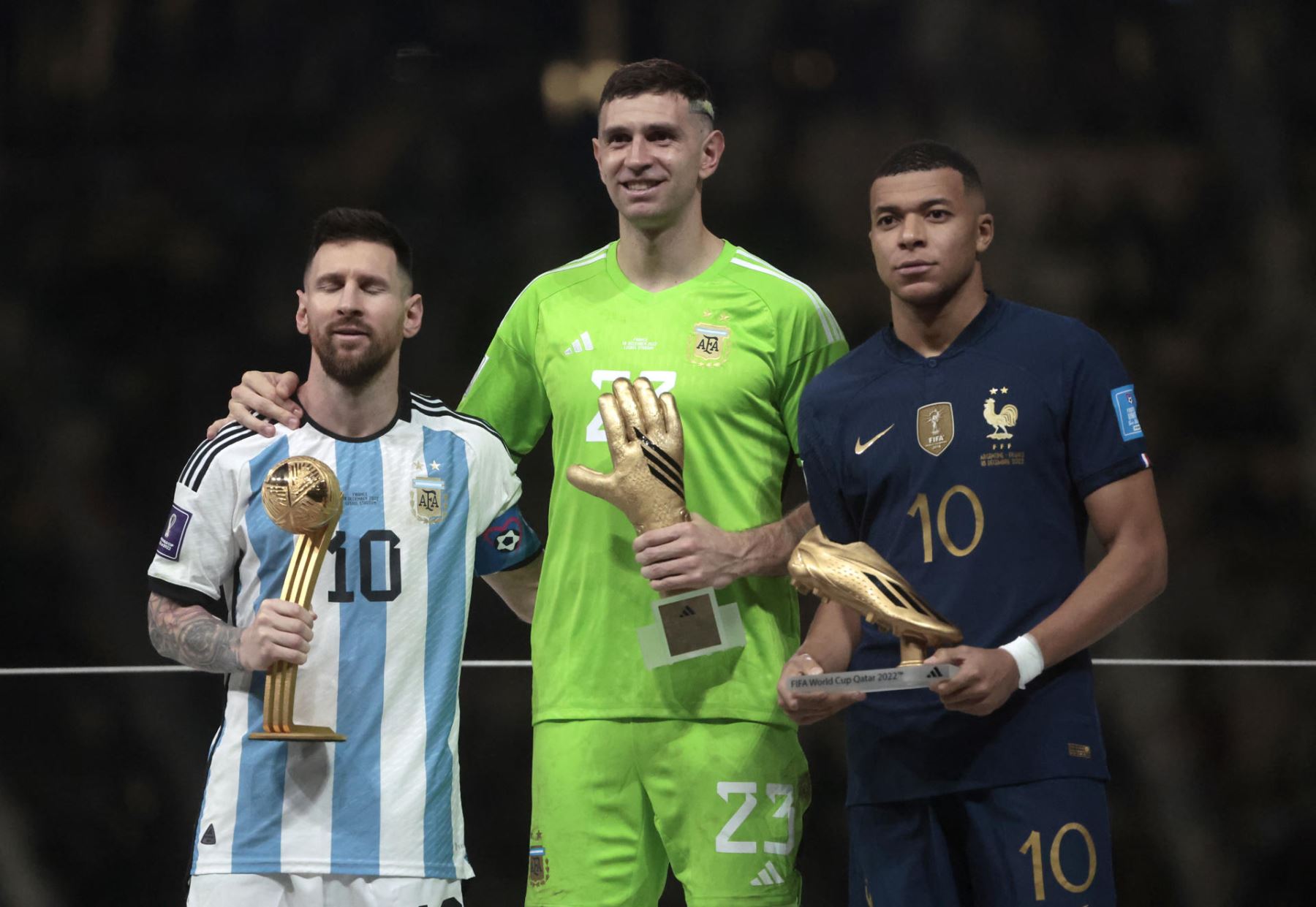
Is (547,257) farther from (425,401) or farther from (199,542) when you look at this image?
(199,542)

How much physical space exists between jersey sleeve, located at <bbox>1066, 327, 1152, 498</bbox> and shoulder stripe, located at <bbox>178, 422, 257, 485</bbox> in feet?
4.29

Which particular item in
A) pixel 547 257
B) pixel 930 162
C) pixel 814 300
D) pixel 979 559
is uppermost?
pixel 547 257

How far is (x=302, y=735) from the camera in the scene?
7.19ft

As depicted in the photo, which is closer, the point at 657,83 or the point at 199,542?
the point at 199,542

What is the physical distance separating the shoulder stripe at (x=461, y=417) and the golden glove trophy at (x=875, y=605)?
69 cm

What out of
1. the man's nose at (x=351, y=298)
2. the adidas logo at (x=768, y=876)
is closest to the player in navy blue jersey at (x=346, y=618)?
the man's nose at (x=351, y=298)

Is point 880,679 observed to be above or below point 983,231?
below

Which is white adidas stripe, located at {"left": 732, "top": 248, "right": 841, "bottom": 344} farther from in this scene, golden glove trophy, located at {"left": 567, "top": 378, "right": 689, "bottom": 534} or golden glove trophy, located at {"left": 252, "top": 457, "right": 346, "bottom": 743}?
golden glove trophy, located at {"left": 252, "top": 457, "right": 346, "bottom": 743}

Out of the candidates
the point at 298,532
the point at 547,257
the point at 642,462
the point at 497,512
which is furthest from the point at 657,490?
the point at 547,257

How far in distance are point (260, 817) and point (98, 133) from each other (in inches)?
81.0

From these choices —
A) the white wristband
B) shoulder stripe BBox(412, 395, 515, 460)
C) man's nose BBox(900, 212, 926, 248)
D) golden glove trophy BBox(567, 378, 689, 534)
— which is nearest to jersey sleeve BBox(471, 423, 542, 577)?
shoulder stripe BBox(412, 395, 515, 460)

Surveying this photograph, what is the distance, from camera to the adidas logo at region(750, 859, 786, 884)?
2.46 metres

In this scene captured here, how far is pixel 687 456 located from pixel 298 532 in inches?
27.3

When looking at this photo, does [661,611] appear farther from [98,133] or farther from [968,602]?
[98,133]
